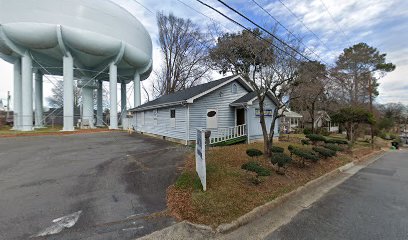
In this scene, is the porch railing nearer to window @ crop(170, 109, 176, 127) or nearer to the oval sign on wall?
the oval sign on wall

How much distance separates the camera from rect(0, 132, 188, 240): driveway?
11.6 ft

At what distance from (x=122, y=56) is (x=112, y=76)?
8.36ft

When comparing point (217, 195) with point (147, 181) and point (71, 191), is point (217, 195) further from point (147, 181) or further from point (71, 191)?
point (71, 191)

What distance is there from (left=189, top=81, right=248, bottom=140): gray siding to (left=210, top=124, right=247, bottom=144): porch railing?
0.39m

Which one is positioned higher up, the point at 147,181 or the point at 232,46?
the point at 232,46

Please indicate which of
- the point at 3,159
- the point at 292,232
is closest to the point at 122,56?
the point at 3,159

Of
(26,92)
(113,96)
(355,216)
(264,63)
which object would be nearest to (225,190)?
(355,216)

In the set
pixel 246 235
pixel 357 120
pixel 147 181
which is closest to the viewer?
pixel 246 235

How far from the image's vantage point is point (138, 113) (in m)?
21.3

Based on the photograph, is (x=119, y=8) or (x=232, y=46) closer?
(x=232, y=46)

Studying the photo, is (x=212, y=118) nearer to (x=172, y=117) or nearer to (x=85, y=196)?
(x=172, y=117)

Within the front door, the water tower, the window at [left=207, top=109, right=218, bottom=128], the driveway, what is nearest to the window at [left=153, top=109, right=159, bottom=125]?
the window at [left=207, top=109, right=218, bottom=128]

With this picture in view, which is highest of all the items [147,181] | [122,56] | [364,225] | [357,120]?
[122,56]

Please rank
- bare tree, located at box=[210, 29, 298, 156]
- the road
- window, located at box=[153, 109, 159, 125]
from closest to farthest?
1. the road
2. bare tree, located at box=[210, 29, 298, 156]
3. window, located at box=[153, 109, 159, 125]
